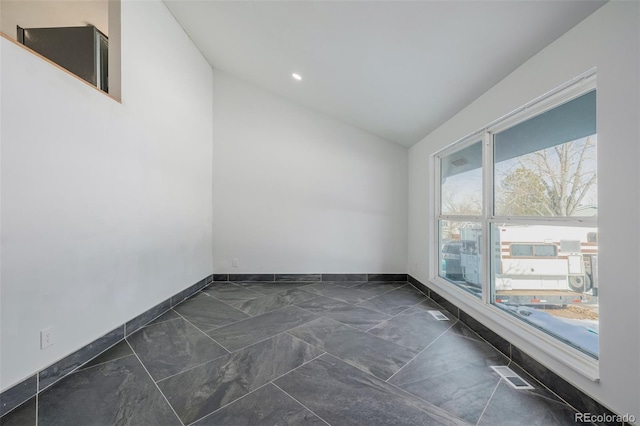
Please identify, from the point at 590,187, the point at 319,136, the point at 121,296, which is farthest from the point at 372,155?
the point at 121,296

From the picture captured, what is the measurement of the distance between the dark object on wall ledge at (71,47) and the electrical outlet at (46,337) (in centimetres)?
187

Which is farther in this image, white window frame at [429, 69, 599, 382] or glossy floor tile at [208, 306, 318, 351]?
glossy floor tile at [208, 306, 318, 351]

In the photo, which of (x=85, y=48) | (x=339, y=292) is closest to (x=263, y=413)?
(x=339, y=292)

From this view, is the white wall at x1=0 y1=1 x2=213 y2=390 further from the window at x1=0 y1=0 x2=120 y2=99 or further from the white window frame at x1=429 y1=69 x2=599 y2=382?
→ the white window frame at x1=429 y1=69 x2=599 y2=382

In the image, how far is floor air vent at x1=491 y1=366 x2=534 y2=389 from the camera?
147 cm

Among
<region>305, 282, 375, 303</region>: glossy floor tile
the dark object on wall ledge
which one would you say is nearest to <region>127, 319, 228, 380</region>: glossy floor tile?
<region>305, 282, 375, 303</region>: glossy floor tile

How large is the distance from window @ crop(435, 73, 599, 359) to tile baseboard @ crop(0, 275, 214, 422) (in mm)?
3155

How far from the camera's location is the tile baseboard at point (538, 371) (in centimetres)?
123

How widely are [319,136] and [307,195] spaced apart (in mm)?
963

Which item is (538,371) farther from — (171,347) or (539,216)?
(171,347)

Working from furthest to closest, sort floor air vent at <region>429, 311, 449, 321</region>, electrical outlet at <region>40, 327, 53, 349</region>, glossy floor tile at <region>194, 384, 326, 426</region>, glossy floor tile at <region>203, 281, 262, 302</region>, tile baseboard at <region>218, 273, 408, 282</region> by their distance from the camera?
tile baseboard at <region>218, 273, 408, 282</region> → glossy floor tile at <region>203, 281, 262, 302</region> → floor air vent at <region>429, 311, 449, 321</region> → electrical outlet at <region>40, 327, 53, 349</region> → glossy floor tile at <region>194, 384, 326, 426</region>

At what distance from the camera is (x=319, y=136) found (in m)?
3.83

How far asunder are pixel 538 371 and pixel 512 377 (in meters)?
0.15

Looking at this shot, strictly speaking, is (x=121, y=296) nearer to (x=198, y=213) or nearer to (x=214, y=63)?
(x=198, y=213)
